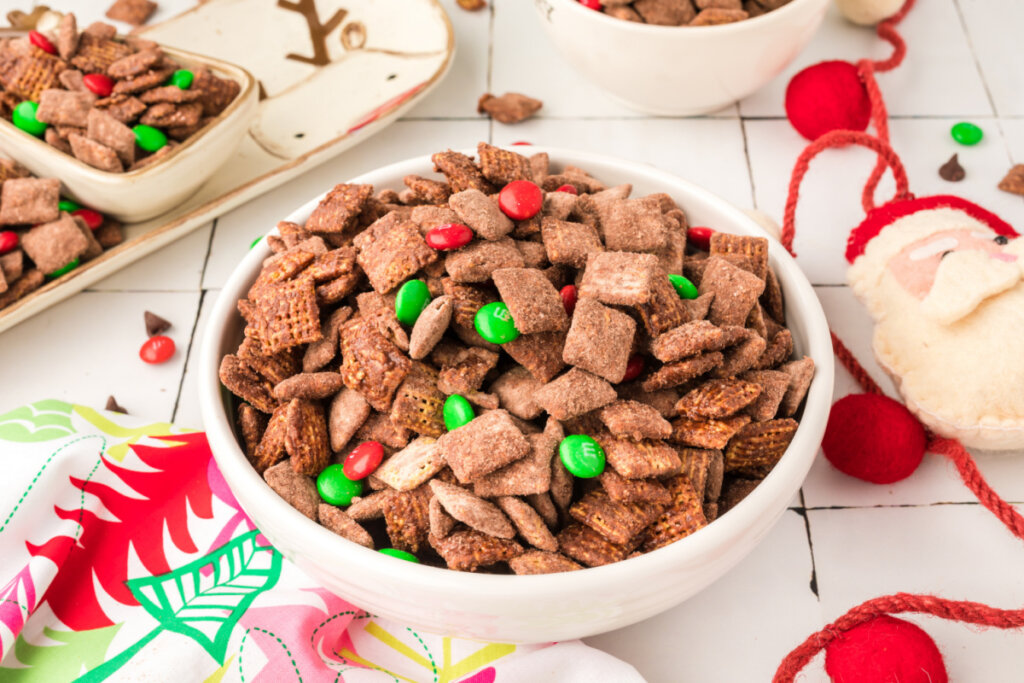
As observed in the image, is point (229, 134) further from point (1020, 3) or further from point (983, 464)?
point (1020, 3)

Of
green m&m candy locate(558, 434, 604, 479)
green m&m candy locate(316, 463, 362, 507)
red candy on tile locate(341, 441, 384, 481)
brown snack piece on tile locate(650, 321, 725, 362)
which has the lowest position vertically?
green m&m candy locate(316, 463, 362, 507)

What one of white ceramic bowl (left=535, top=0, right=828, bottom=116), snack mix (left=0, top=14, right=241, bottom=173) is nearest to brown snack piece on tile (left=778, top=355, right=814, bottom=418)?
white ceramic bowl (left=535, top=0, right=828, bottom=116)

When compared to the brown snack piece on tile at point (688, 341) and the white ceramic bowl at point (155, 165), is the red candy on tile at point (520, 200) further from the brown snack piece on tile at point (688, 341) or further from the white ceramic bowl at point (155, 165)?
the white ceramic bowl at point (155, 165)

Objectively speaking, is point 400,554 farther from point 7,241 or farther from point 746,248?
point 7,241

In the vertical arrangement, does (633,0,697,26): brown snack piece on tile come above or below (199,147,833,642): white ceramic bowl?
above

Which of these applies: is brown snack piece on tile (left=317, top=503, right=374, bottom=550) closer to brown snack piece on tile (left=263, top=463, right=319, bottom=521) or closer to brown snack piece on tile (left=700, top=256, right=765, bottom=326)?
brown snack piece on tile (left=263, top=463, right=319, bottom=521)

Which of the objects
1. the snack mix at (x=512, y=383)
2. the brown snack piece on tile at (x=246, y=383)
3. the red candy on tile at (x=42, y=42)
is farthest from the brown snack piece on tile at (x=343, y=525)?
the red candy on tile at (x=42, y=42)
